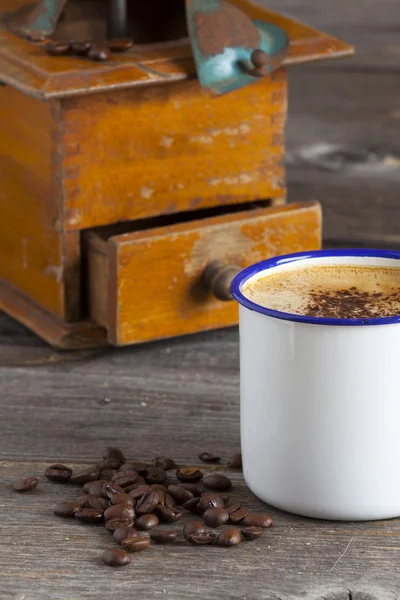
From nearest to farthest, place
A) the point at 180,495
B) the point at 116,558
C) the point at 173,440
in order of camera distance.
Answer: the point at 116,558
the point at 180,495
the point at 173,440

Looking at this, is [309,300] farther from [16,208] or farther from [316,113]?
[316,113]

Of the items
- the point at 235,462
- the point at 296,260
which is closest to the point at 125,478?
the point at 235,462

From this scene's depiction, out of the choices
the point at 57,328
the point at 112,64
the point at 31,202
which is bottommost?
the point at 57,328

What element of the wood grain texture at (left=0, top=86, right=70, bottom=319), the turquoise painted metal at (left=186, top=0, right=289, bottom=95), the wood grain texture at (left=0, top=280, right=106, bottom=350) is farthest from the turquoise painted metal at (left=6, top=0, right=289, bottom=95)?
the wood grain texture at (left=0, top=280, right=106, bottom=350)

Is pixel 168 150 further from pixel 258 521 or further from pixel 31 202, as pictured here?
pixel 258 521

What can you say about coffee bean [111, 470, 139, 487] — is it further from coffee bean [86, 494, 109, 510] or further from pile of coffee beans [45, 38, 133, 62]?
pile of coffee beans [45, 38, 133, 62]

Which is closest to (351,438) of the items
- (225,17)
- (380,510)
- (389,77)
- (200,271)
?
(380,510)

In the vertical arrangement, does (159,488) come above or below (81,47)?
below
